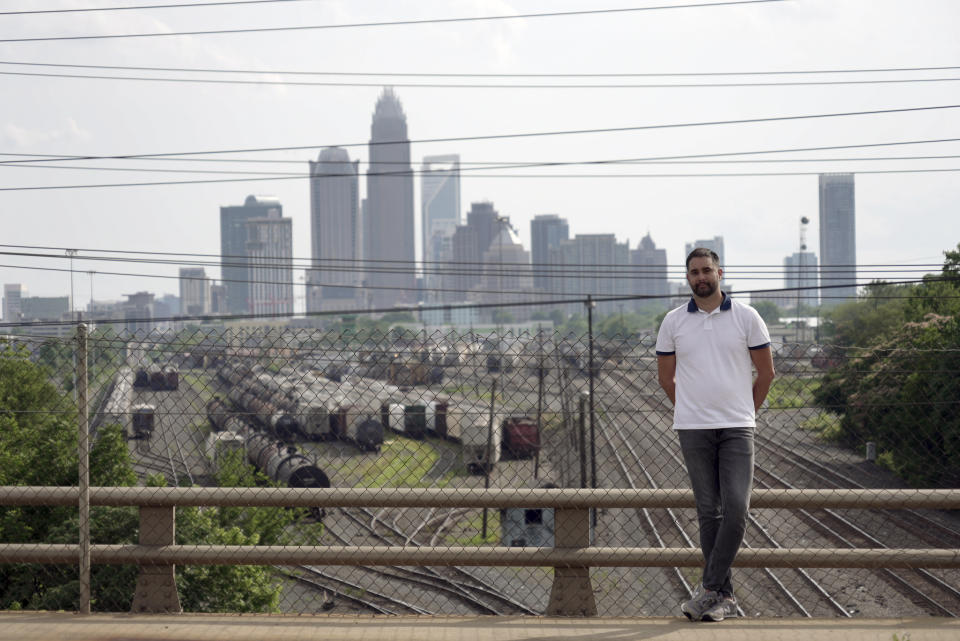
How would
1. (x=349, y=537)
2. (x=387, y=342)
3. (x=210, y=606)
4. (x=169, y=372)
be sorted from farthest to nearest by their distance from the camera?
(x=349, y=537), (x=210, y=606), (x=169, y=372), (x=387, y=342)

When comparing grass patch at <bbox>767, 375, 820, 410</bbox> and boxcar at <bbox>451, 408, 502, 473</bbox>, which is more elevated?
grass patch at <bbox>767, 375, 820, 410</bbox>

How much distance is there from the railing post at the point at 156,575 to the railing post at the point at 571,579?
2066 millimetres

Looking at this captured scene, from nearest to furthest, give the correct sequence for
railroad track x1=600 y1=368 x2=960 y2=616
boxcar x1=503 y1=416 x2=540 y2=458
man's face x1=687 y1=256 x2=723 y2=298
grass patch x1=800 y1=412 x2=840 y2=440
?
man's face x1=687 y1=256 x2=723 y2=298 < grass patch x1=800 y1=412 x2=840 y2=440 < boxcar x1=503 y1=416 x2=540 y2=458 < railroad track x1=600 y1=368 x2=960 y2=616

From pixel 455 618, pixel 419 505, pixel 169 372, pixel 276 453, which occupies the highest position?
pixel 169 372

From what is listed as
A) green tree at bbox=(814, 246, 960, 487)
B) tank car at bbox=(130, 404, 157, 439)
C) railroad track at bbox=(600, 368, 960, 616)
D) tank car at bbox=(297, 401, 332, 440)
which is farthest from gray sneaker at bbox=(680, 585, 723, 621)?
railroad track at bbox=(600, 368, 960, 616)

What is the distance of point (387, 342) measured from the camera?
5582 millimetres

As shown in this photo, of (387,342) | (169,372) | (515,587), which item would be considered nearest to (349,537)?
(515,587)

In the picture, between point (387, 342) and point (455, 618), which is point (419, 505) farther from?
point (387, 342)

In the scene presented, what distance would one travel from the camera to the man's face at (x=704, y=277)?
4547mm

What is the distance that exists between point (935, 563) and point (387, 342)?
3291mm

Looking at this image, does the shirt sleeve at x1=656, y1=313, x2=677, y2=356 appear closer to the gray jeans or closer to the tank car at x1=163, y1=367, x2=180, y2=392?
the gray jeans

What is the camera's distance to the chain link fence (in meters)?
6.88

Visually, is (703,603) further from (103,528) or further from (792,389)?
(103,528)

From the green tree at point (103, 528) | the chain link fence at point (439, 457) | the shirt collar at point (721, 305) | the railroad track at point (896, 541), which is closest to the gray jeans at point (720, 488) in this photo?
the shirt collar at point (721, 305)
